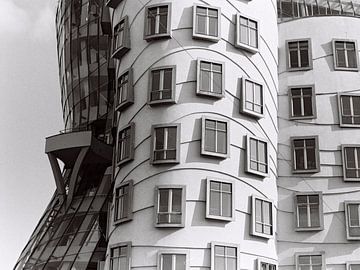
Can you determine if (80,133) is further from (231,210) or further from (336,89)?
(336,89)

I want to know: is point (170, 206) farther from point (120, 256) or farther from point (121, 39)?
point (121, 39)

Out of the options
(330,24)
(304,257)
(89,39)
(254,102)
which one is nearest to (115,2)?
(89,39)

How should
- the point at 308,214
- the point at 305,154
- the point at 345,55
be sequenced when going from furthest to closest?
the point at 345,55
the point at 305,154
the point at 308,214

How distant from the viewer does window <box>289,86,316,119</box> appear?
30.8m

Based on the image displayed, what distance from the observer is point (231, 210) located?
25672 mm

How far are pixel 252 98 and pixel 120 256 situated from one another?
9514 millimetres

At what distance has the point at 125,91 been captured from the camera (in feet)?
94.1

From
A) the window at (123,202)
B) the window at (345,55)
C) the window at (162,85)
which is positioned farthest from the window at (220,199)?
the window at (345,55)

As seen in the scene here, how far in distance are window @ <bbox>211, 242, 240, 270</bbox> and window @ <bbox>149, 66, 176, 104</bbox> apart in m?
6.77

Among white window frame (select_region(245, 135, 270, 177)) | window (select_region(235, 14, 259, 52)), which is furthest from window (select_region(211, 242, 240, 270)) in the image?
window (select_region(235, 14, 259, 52))

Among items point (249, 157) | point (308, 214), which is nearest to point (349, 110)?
point (308, 214)

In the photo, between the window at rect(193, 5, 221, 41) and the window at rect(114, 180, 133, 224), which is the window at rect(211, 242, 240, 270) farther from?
the window at rect(193, 5, 221, 41)

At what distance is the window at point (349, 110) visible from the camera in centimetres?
3027

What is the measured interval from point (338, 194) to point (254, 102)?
6.14m
